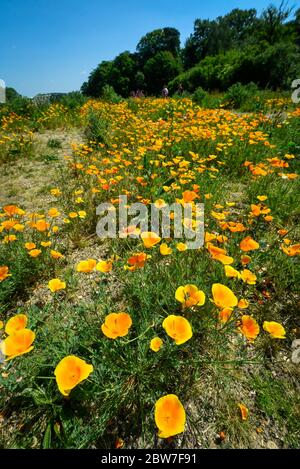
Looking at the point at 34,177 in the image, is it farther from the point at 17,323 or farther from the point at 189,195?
the point at 17,323

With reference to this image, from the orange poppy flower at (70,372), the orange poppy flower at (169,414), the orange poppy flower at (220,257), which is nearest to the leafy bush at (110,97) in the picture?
the orange poppy flower at (220,257)

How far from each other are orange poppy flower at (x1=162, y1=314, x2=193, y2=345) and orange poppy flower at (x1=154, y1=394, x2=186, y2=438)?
0.88ft

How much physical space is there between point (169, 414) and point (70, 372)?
51 cm

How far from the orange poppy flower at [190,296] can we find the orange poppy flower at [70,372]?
604 mm

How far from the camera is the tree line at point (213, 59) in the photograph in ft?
53.3

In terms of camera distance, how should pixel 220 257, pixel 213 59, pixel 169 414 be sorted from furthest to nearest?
pixel 213 59 < pixel 220 257 < pixel 169 414

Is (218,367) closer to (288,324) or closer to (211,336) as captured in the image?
(211,336)

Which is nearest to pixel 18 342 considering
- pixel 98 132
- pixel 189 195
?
pixel 189 195

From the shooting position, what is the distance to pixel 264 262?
2314 mm

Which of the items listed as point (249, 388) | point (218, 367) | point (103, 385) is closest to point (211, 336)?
point (218, 367)

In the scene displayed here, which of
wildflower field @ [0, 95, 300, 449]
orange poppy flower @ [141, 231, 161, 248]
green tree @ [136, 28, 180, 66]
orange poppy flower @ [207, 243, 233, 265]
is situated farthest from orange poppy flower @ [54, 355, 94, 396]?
green tree @ [136, 28, 180, 66]

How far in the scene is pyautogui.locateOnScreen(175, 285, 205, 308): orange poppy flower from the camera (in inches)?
58.2

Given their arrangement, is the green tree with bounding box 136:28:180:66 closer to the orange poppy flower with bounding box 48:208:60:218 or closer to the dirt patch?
the dirt patch
